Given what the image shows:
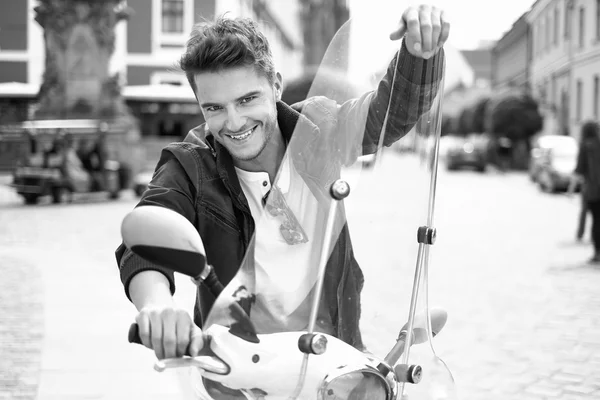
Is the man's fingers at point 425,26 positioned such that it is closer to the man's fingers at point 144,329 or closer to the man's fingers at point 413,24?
the man's fingers at point 413,24

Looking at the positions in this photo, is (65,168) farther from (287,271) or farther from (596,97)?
(287,271)

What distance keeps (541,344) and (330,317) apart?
535cm

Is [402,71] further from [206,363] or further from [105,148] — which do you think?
[105,148]

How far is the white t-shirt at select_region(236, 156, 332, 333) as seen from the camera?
1813 mm

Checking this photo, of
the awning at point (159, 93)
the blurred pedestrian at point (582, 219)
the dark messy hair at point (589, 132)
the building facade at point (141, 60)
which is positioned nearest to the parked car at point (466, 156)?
the building facade at point (141, 60)

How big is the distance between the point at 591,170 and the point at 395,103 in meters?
11.1

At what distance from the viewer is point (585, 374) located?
235 inches

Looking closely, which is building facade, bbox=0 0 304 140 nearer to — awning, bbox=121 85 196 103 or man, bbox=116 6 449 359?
awning, bbox=121 85 196 103

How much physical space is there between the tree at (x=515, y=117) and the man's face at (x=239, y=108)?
39261 mm

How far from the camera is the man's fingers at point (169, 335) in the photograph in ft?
5.59

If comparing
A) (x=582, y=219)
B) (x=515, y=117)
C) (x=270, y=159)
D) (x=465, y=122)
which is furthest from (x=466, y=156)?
(x=270, y=159)

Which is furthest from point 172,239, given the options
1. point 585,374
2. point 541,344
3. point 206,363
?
point 541,344

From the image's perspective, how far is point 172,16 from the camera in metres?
25.9

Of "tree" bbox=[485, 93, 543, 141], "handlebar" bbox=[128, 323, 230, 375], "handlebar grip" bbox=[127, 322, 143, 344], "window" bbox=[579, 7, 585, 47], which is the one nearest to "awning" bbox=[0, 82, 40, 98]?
"window" bbox=[579, 7, 585, 47]
